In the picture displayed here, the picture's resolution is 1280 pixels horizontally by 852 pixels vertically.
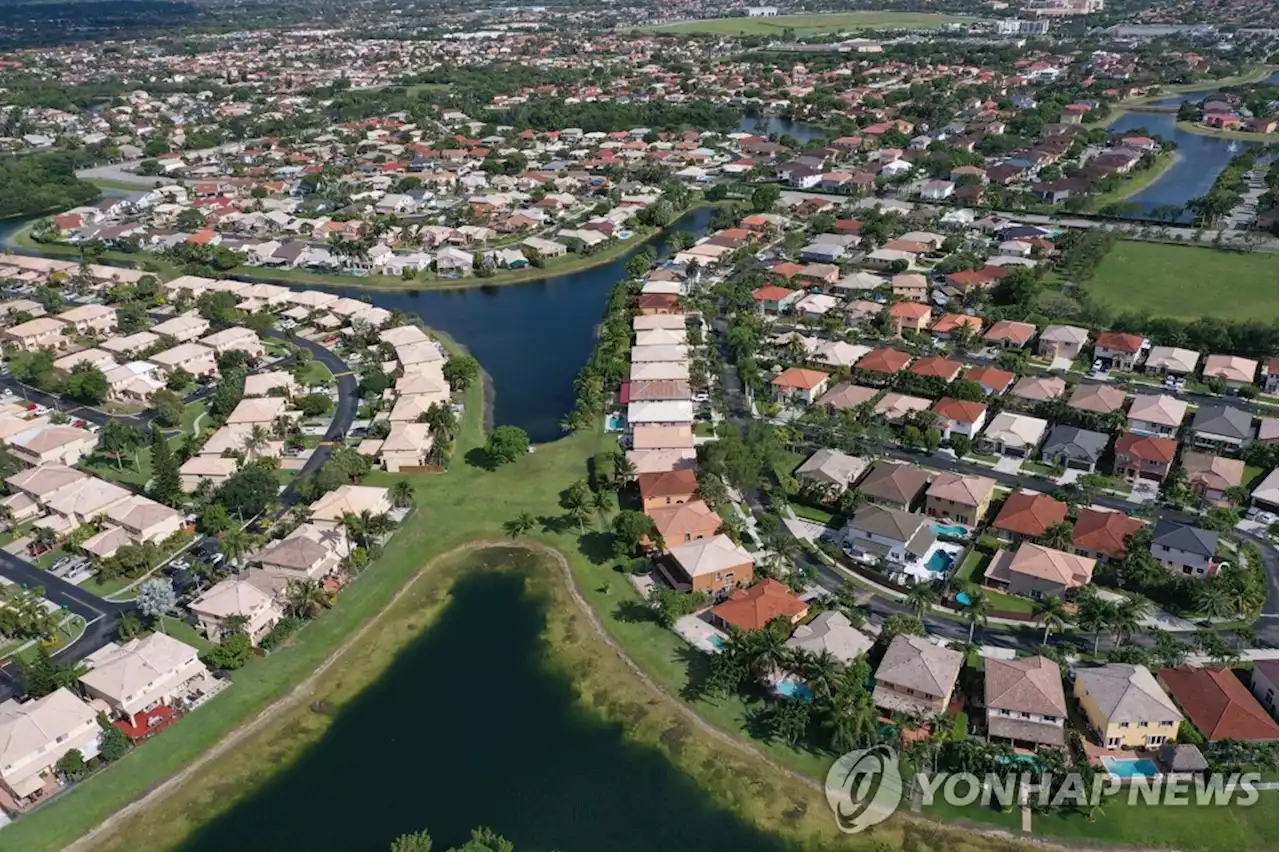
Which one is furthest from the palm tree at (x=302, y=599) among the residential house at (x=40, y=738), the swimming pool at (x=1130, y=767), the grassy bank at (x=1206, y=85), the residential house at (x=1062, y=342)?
the grassy bank at (x=1206, y=85)

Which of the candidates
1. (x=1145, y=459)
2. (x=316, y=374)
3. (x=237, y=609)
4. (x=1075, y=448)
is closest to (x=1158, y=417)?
(x=1145, y=459)

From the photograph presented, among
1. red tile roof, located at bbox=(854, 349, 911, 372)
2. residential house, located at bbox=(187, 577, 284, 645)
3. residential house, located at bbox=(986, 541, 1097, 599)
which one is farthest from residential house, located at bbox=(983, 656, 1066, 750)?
residential house, located at bbox=(187, 577, 284, 645)

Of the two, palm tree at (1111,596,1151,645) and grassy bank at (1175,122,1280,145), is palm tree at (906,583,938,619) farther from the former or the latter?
grassy bank at (1175,122,1280,145)

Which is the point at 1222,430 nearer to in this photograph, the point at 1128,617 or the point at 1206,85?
the point at 1128,617

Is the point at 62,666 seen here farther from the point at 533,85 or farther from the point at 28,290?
the point at 533,85

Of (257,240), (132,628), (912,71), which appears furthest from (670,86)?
(132,628)

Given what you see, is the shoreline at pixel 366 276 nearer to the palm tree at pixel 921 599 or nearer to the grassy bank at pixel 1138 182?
the grassy bank at pixel 1138 182
